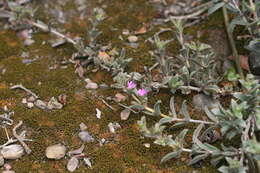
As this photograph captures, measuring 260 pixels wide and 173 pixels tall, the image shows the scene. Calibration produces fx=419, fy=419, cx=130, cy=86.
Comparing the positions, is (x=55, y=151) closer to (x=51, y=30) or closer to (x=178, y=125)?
(x=178, y=125)

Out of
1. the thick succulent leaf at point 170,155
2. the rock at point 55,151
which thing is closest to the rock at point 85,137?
the rock at point 55,151

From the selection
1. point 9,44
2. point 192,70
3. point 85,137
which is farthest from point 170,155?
point 9,44

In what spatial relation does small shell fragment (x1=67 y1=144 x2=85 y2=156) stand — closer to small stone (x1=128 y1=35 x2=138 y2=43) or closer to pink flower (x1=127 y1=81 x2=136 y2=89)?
pink flower (x1=127 y1=81 x2=136 y2=89)

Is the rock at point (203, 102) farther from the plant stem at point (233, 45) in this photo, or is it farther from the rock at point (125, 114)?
the rock at point (125, 114)

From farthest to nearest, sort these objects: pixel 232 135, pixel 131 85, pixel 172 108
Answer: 1. pixel 131 85
2. pixel 172 108
3. pixel 232 135

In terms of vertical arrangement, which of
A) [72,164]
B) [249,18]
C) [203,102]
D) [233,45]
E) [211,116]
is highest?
[249,18]

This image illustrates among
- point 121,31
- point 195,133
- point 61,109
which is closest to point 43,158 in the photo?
point 61,109

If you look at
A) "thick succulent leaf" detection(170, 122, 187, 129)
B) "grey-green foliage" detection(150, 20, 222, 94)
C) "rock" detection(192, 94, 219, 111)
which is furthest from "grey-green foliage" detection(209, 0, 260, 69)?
"thick succulent leaf" detection(170, 122, 187, 129)
